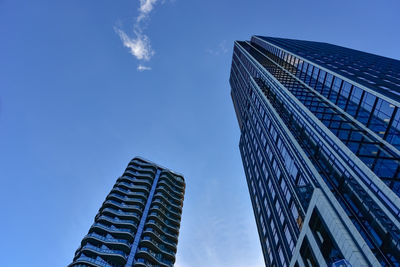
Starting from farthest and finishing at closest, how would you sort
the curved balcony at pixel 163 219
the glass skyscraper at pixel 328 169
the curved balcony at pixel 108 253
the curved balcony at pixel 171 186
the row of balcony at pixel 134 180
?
the curved balcony at pixel 171 186 < the row of balcony at pixel 134 180 < the curved balcony at pixel 163 219 < the curved balcony at pixel 108 253 < the glass skyscraper at pixel 328 169

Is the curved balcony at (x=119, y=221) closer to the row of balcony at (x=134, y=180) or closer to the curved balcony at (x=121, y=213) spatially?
the curved balcony at (x=121, y=213)

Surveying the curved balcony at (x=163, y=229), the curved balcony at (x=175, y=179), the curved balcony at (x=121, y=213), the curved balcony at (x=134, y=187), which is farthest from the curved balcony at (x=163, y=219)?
the curved balcony at (x=175, y=179)

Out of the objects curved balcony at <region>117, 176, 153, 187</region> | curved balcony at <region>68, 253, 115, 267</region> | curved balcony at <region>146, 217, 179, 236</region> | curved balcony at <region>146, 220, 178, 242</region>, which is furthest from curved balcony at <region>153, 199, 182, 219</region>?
curved balcony at <region>68, 253, 115, 267</region>

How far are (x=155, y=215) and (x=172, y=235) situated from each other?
6112 mm

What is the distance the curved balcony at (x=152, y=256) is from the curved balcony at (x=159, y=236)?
10.1ft

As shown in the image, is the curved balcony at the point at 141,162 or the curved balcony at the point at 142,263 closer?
the curved balcony at the point at 142,263

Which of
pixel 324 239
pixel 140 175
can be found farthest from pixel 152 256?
pixel 324 239

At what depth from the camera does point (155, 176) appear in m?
80.6

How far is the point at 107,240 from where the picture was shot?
182 feet

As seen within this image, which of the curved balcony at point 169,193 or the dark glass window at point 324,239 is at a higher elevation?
the curved balcony at point 169,193

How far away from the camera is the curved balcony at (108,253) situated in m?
52.0

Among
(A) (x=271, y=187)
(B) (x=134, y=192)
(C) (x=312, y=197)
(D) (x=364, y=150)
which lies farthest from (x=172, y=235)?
(D) (x=364, y=150)

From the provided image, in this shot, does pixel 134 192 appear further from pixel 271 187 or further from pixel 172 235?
pixel 271 187

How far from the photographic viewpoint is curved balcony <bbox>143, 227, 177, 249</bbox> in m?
60.6
